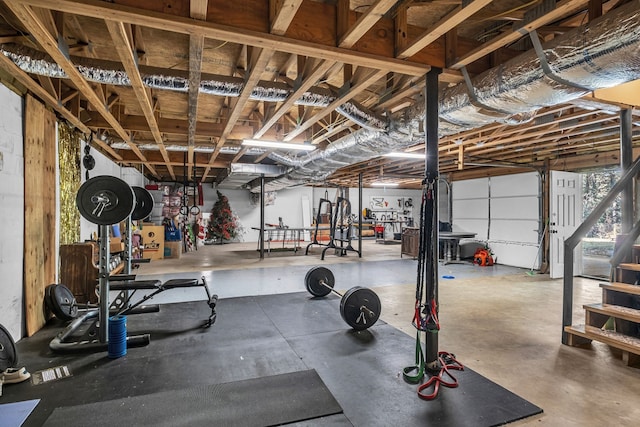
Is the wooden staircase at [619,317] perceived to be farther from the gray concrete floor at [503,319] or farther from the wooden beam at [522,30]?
the wooden beam at [522,30]

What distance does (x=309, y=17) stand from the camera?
2285mm

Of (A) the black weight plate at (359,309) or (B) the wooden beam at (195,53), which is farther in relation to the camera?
(A) the black weight plate at (359,309)

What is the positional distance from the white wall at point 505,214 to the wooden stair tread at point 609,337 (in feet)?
15.5

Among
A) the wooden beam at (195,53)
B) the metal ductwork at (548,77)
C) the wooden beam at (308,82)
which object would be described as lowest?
the metal ductwork at (548,77)

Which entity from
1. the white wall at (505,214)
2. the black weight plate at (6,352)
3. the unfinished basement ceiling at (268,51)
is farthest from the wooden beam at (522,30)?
the white wall at (505,214)

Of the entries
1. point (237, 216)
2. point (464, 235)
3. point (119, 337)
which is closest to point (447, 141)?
point (464, 235)

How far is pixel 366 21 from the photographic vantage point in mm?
2031

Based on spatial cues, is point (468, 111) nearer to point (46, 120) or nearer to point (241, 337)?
point (241, 337)

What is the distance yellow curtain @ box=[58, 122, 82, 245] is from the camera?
4.25m

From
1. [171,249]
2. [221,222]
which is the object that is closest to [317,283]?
[171,249]

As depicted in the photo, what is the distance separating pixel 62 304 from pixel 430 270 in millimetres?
3964

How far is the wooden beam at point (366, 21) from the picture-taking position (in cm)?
185

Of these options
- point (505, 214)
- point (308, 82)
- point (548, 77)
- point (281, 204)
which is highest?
point (308, 82)

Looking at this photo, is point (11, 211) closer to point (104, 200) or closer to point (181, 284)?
point (104, 200)
